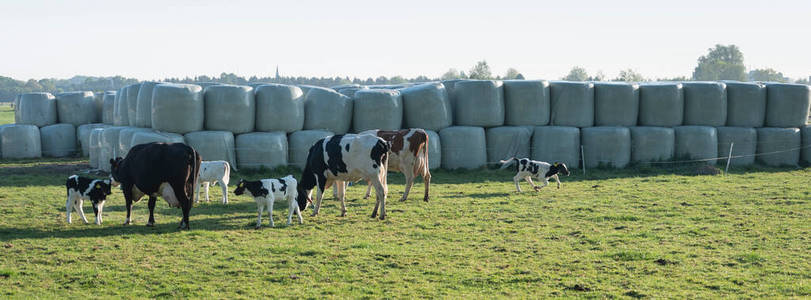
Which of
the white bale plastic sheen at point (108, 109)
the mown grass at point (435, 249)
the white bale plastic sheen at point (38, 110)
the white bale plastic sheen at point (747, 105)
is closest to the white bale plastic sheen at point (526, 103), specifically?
the white bale plastic sheen at point (747, 105)

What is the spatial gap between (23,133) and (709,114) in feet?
80.6

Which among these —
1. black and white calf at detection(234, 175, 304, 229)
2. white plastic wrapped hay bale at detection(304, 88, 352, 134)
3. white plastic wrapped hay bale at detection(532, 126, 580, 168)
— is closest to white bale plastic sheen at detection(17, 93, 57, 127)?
white plastic wrapped hay bale at detection(304, 88, 352, 134)

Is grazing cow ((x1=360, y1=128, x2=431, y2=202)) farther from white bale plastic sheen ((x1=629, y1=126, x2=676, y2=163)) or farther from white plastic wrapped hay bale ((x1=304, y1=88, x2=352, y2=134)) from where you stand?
white bale plastic sheen ((x1=629, y1=126, x2=676, y2=163))

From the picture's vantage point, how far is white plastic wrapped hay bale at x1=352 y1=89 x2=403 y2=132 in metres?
21.1

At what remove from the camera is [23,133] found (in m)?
25.8

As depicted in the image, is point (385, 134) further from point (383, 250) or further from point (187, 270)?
point (187, 270)

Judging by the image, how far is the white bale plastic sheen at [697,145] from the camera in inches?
875

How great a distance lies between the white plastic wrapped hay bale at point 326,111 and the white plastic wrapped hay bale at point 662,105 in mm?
9912

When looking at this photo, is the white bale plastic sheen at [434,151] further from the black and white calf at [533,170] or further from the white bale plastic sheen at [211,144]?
the white bale plastic sheen at [211,144]

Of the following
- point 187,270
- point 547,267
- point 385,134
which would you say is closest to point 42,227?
point 187,270

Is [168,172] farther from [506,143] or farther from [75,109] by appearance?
[75,109]

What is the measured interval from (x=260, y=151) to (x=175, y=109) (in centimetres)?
261

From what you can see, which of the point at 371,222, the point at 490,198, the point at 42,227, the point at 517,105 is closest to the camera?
the point at 42,227

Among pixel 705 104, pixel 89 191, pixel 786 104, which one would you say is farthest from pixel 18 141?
pixel 786 104
